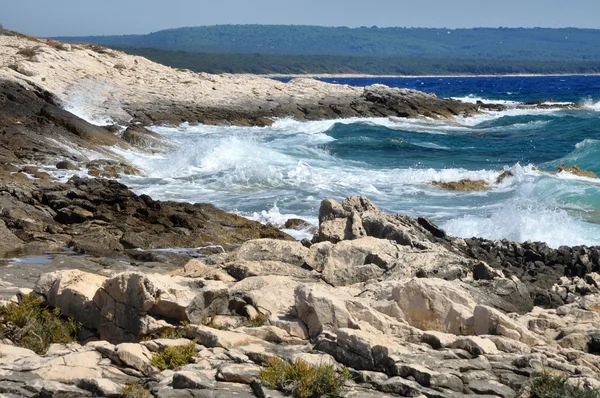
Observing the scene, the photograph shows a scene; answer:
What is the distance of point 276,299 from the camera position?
8008 mm

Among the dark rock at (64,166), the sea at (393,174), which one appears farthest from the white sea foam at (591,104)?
the dark rock at (64,166)

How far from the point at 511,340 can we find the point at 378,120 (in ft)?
136

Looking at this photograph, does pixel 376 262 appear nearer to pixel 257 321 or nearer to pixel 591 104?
pixel 257 321

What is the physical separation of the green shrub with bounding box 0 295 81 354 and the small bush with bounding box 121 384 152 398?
1527mm

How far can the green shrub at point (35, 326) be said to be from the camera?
759 centimetres

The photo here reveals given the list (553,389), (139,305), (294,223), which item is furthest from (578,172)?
(553,389)

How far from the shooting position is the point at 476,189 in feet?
77.6

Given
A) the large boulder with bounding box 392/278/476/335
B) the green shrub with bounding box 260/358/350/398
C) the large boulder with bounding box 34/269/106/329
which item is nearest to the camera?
the green shrub with bounding box 260/358/350/398

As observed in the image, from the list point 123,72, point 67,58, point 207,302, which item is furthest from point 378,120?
point 207,302

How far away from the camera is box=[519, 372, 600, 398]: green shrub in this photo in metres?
5.82

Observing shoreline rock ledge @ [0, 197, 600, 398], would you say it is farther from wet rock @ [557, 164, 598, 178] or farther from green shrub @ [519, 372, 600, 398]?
wet rock @ [557, 164, 598, 178]

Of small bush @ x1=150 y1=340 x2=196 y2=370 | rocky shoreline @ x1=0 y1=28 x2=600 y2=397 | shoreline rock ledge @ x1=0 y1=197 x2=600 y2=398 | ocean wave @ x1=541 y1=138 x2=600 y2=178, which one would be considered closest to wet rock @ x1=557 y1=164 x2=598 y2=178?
ocean wave @ x1=541 y1=138 x2=600 y2=178

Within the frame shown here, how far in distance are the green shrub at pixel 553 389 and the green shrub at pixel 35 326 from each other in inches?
164

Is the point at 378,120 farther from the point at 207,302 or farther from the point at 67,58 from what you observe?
the point at 207,302
